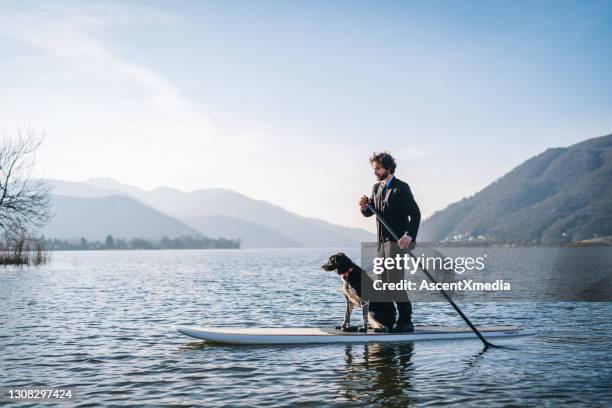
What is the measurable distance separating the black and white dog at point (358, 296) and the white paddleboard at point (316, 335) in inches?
12.9

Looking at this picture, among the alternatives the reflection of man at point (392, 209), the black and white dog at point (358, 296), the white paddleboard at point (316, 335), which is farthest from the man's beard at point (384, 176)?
the white paddleboard at point (316, 335)

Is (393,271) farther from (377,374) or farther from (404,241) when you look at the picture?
(377,374)

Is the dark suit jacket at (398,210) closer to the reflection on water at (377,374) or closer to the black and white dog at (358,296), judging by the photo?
the black and white dog at (358,296)

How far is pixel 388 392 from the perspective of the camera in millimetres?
8242

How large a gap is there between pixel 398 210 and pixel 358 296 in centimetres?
200

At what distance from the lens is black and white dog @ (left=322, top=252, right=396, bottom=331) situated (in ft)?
36.6

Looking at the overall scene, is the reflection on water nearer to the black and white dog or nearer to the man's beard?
the black and white dog

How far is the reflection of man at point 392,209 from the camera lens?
10766 millimetres

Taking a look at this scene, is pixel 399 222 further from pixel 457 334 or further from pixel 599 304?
pixel 599 304

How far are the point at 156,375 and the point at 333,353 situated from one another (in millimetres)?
3563

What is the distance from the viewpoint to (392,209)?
35.8ft

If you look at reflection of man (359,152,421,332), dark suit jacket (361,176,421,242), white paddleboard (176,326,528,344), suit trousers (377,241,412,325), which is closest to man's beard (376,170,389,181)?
reflection of man (359,152,421,332)

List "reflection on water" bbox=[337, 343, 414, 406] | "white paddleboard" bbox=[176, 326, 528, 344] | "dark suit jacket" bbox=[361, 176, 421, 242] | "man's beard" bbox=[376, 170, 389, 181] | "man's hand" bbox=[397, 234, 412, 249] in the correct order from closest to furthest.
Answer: "reflection on water" bbox=[337, 343, 414, 406], "man's hand" bbox=[397, 234, 412, 249], "dark suit jacket" bbox=[361, 176, 421, 242], "man's beard" bbox=[376, 170, 389, 181], "white paddleboard" bbox=[176, 326, 528, 344]

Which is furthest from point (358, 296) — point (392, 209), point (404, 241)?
point (392, 209)
